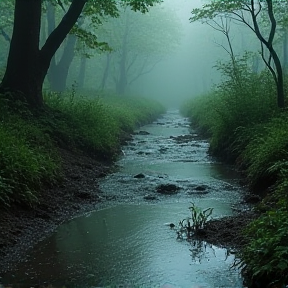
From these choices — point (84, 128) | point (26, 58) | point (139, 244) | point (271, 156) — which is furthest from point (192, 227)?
point (26, 58)

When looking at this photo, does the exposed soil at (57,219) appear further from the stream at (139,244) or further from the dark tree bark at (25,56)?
the dark tree bark at (25,56)

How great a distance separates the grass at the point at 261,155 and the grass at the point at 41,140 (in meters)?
3.63

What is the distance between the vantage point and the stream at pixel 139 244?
4.85m

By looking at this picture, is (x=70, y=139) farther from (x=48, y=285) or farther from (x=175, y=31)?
(x=175, y=31)

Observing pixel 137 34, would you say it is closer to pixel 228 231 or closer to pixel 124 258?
pixel 228 231

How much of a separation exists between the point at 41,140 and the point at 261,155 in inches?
197

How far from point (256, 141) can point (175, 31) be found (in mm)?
40814

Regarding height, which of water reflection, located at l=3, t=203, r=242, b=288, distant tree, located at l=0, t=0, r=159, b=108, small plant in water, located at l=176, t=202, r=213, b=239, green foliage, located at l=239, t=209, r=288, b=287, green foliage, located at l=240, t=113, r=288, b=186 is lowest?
water reflection, located at l=3, t=203, r=242, b=288

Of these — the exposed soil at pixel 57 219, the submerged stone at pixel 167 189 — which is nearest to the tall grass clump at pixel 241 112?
the submerged stone at pixel 167 189

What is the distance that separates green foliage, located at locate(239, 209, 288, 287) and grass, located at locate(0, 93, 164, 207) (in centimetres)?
370

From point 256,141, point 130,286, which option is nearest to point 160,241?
point 130,286

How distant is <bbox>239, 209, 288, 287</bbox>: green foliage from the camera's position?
406cm

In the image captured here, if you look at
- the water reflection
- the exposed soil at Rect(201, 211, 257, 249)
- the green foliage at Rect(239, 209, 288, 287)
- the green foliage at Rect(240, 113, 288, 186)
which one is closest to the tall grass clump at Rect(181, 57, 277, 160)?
the green foliage at Rect(240, 113, 288, 186)

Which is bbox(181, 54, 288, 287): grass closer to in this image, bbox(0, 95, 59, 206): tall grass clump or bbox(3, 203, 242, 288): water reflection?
bbox(3, 203, 242, 288): water reflection
